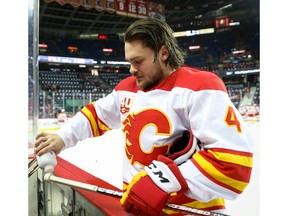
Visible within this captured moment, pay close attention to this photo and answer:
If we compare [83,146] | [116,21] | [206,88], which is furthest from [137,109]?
[116,21]

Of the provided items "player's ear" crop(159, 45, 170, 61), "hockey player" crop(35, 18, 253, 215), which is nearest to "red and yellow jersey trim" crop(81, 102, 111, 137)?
"hockey player" crop(35, 18, 253, 215)

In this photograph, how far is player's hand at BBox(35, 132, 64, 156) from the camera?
872mm

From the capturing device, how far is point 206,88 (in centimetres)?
65

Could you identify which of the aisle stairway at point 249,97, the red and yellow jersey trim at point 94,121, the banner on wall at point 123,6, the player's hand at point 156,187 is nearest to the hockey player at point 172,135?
the player's hand at point 156,187

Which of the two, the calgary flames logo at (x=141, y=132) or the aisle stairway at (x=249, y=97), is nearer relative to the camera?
the calgary flames logo at (x=141, y=132)

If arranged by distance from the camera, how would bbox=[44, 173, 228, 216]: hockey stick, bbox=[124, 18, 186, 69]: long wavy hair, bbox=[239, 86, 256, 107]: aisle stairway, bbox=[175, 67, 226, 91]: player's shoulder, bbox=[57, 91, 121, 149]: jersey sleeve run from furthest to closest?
bbox=[239, 86, 256, 107]: aisle stairway
bbox=[57, 91, 121, 149]: jersey sleeve
bbox=[124, 18, 186, 69]: long wavy hair
bbox=[175, 67, 226, 91]: player's shoulder
bbox=[44, 173, 228, 216]: hockey stick

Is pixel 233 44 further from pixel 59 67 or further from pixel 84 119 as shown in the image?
pixel 84 119

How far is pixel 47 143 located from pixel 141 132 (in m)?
0.33

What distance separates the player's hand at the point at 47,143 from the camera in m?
0.87

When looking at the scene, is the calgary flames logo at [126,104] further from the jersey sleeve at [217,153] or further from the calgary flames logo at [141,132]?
the jersey sleeve at [217,153]

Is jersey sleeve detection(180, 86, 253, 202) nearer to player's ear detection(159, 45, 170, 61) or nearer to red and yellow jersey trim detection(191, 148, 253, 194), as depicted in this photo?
red and yellow jersey trim detection(191, 148, 253, 194)

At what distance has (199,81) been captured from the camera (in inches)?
26.5

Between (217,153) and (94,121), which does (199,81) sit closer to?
(217,153)

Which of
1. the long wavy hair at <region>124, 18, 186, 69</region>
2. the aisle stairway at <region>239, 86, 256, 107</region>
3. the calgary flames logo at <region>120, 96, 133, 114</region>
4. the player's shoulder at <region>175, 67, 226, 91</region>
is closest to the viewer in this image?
the player's shoulder at <region>175, 67, 226, 91</region>
